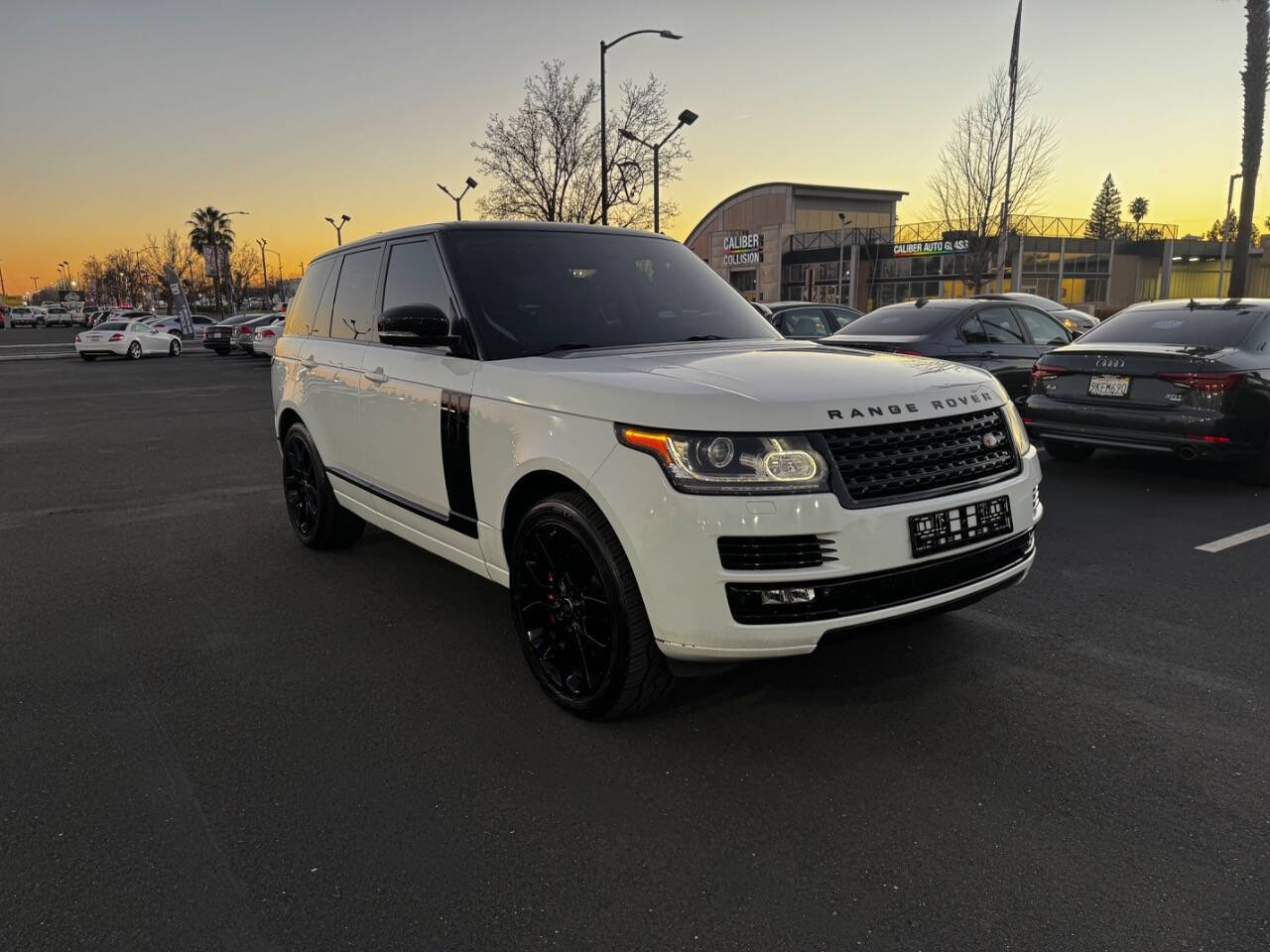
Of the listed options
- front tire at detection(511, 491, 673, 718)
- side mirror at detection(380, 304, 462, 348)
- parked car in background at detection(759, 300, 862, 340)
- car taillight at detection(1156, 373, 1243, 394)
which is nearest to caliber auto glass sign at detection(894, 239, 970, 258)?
parked car in background at detection(759, 300, 862, 340)

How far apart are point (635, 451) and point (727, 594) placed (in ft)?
1.82

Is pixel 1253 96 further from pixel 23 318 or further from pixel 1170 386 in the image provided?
pixel 23 318

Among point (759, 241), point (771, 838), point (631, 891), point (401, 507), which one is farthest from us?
point (759, 241)

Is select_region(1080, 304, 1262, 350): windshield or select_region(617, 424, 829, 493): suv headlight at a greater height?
select_region(1080, 304, 1262, 350): windshield

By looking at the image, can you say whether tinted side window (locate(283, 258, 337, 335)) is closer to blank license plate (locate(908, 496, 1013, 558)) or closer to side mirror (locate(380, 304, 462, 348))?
side mirror (locate(380, 304, 462, 348))

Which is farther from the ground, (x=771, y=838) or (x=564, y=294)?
(x=564, y=294)

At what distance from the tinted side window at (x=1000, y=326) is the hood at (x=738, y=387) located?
21.4ft

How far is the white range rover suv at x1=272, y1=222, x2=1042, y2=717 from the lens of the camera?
280 cm

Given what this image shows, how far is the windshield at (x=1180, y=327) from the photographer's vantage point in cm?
737

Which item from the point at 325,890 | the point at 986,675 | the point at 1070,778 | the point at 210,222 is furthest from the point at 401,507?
the point at 210,222

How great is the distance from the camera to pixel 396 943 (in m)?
2.22

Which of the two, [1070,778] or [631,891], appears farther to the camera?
[1070,778]

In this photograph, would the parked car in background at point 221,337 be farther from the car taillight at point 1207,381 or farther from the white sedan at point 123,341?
the car taillight at point 1207,381

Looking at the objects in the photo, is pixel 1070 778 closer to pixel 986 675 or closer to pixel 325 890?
pixel 986 675
